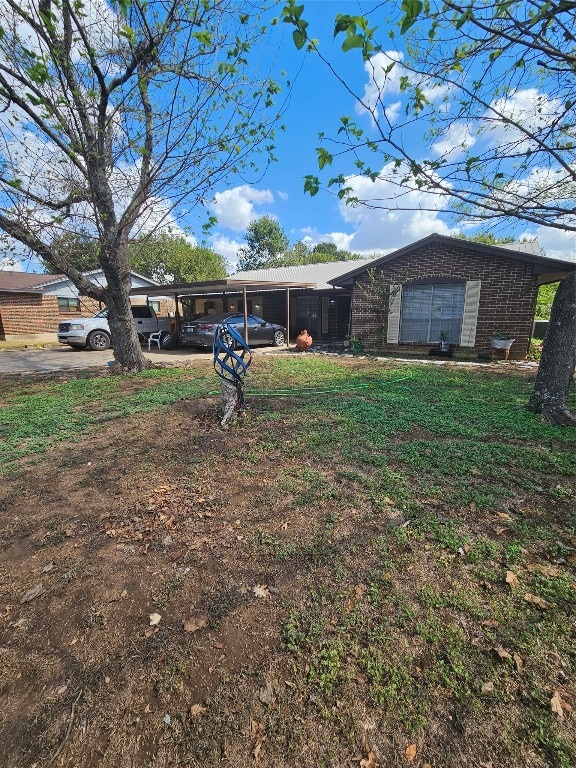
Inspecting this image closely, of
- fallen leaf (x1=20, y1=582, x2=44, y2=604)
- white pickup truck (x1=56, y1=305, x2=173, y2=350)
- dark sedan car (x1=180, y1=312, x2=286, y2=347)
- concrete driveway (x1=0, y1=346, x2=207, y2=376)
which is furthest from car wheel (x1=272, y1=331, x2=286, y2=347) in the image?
fallen leaf (x1=20, y1=582, x2=44, y2=604)

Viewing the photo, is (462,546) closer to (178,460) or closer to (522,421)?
(178,460)

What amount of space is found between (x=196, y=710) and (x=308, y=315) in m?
17.5

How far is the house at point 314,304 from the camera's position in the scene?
55.5 feet

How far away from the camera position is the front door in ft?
58.3

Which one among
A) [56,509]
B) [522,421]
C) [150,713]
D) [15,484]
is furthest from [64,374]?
[522,421]

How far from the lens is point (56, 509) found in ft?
9.53

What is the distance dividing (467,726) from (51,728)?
164cm

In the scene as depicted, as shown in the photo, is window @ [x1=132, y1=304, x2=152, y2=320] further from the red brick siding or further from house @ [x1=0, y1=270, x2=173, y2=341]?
the red brick siding

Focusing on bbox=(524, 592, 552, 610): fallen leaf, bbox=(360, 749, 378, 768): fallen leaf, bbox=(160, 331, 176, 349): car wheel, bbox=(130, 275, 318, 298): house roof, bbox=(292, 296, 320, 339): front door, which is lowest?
bbox=(360, 749, 378, 768): fallen leaf

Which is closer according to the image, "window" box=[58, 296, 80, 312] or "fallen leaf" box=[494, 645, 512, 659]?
"fallen leaf" box=[494, 645, 512, 659]

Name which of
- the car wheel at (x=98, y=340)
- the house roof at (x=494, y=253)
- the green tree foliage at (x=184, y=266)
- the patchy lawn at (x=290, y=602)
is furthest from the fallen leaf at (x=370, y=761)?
the green tree foliage at (x=184, y=266)

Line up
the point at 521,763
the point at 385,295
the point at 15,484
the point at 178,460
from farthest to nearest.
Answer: the point at 385,295 < the point at 178,460 < the point at 15,484 < the point at 521,763

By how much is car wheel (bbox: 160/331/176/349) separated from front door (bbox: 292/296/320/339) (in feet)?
20.9

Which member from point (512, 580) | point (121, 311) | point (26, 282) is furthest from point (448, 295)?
point (26, 282)
